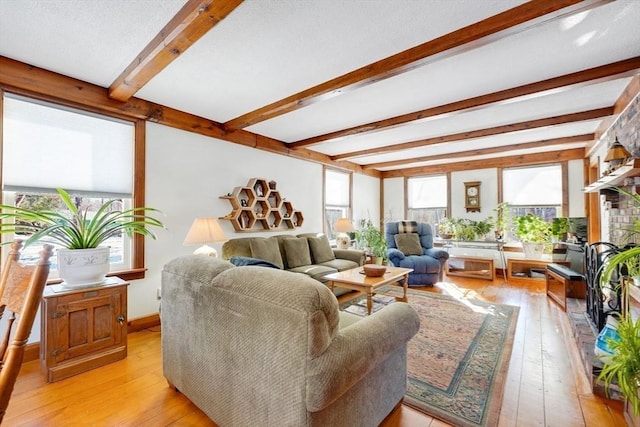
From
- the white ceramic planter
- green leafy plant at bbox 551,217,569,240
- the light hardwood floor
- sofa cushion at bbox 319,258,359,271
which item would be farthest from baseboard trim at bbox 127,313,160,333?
green leafy plant at bbox 551,217,569,240

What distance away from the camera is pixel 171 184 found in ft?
11.2

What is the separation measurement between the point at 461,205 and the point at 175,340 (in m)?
6.14

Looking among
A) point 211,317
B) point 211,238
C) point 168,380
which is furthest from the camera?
point 211,238

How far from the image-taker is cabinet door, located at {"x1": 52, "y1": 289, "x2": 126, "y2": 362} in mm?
2158

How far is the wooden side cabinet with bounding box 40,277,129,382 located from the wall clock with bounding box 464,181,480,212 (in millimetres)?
6227

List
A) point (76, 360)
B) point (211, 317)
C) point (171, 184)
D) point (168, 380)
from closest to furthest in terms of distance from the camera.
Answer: point (211, 317) → point (168, 380) → point (76, 360) → point (171, 184)

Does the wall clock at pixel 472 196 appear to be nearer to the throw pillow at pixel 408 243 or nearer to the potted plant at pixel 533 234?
the potted plant at pixel 533 234

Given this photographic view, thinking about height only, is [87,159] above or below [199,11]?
below

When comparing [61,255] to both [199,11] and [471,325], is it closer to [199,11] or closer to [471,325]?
[199,11]

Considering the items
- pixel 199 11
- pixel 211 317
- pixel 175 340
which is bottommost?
pixel 175 340

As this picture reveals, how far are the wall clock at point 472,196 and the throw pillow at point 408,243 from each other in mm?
1772

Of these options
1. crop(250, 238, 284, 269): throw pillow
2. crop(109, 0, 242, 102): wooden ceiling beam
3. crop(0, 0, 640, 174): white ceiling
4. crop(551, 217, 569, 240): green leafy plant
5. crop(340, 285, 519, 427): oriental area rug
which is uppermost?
crop(0, 0, 640, 174): white ceiling

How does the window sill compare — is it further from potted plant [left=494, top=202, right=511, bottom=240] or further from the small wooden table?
potted plant [left=494, top=202, right=511, bottom=240]

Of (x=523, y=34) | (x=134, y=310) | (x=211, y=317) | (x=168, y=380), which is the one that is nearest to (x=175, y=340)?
(x=168, y=380)
